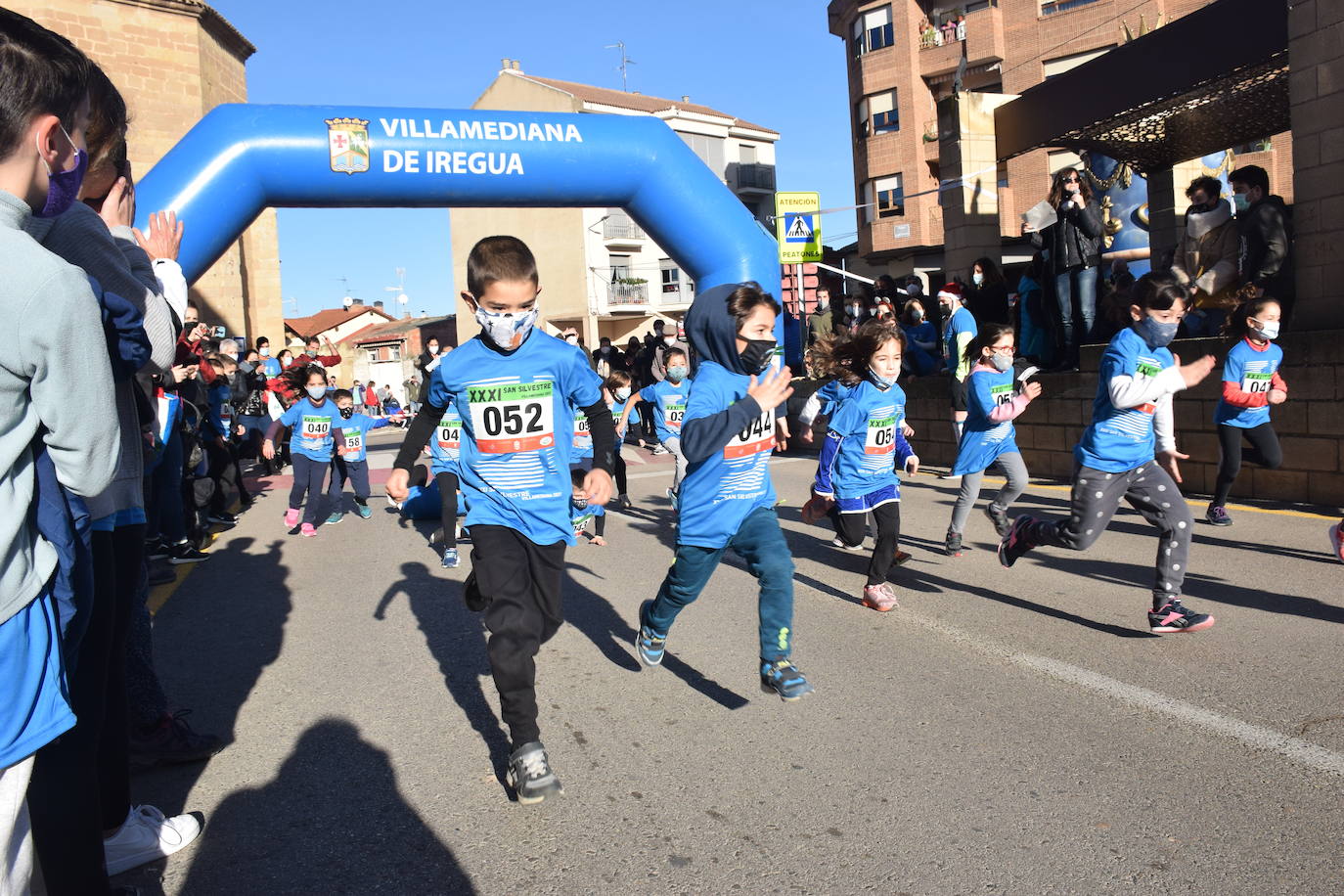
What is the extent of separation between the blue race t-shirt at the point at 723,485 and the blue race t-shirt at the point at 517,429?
2.10 ft

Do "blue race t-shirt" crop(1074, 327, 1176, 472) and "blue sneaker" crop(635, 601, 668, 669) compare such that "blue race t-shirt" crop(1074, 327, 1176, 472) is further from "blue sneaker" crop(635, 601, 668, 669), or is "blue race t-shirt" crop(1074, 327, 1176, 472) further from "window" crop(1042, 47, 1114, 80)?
"window" crop(1042, 47, 1114, 80)

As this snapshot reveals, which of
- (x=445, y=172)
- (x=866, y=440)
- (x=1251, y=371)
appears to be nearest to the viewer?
(x=866, y=440)

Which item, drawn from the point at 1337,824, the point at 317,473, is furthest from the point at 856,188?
the point at 1337,824

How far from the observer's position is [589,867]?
9.43ft

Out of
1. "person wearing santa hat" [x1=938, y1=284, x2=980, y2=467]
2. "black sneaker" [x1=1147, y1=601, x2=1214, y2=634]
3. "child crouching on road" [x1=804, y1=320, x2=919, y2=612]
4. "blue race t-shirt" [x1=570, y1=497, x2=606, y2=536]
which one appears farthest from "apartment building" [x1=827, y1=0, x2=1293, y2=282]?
"black sneaker" [x1=1147, y1=601, x2=1214, y2=634]

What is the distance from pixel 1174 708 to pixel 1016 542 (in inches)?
71.9

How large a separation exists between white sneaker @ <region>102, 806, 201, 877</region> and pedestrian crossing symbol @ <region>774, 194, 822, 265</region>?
16366 millimetres

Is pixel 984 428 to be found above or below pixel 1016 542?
above

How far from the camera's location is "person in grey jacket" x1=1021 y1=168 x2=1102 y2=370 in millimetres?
11352

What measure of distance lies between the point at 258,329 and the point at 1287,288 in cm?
2830

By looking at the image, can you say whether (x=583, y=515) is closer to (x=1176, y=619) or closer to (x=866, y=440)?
(x=866, y=440)

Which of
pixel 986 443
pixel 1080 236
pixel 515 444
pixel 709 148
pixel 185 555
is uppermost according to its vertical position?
pixel 709 148

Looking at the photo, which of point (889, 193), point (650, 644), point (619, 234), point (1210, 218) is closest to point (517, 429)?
point (650, 644)

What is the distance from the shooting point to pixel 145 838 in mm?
2990
